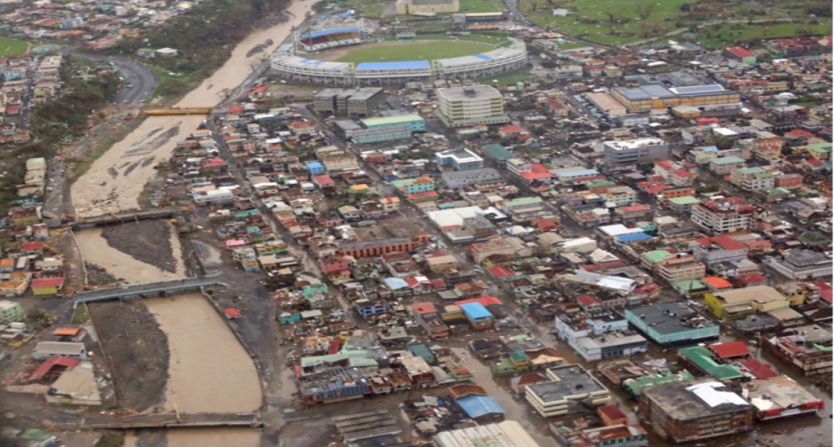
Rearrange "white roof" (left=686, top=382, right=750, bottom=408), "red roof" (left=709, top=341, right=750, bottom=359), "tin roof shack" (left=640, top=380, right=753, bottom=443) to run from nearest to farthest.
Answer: "tin roof shack" (left=640, top=380, right=753, bottom=443) → "white roof" (left=686, top=382, right=750, bottom=408) → "red roof" (left=709, top=341, right=750, bottom=359)

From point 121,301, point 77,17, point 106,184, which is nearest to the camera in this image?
point 121,301

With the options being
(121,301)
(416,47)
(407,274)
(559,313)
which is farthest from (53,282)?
(416,47)

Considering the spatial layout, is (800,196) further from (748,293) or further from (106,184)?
(106,184)

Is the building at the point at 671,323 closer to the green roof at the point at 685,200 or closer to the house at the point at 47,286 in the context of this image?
the green roof at the point at 685,200

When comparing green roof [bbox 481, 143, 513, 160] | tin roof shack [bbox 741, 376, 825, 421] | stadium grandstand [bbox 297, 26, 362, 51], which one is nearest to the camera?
tin roof shack [bbox 741, 376, 825, 421]

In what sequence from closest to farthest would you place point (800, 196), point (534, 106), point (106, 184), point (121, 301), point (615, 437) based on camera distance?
1. point (615, 437)
2. point (121, 301)
3. point (800, 196)
4. point (106, 184)
5. point (534, 106)

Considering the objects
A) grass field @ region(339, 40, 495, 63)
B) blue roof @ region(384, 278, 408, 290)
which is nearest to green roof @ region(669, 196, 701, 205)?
blue roof @ region(384, 278, 408, 290)

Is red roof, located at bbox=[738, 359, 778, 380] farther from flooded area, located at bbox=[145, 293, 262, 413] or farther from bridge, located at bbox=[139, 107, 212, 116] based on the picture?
bridge, located at bbox=[139, 107, 212, 116]

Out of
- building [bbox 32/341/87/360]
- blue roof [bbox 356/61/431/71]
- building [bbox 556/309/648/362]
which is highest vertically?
building [bbox 556/309/648/362]
